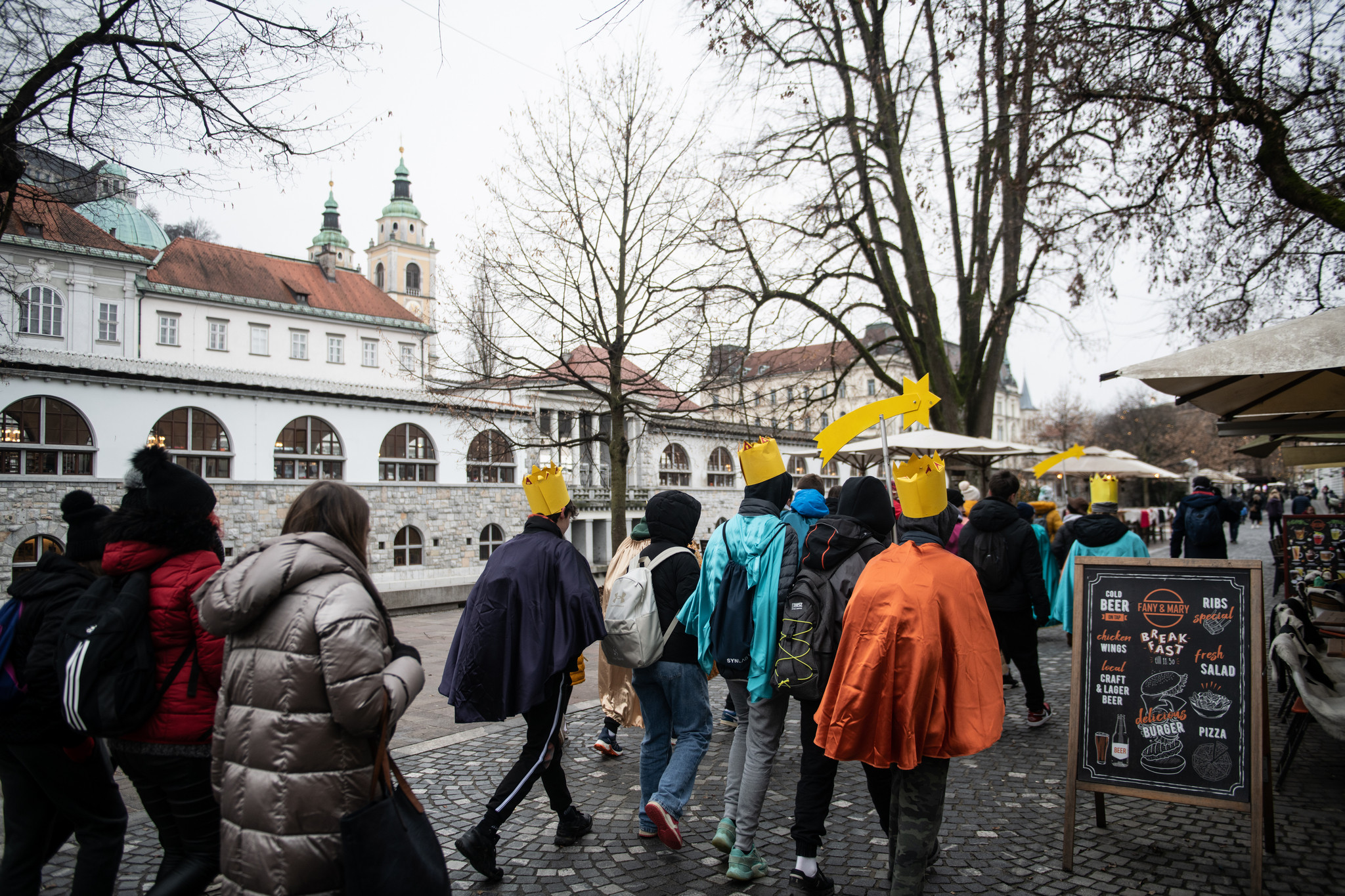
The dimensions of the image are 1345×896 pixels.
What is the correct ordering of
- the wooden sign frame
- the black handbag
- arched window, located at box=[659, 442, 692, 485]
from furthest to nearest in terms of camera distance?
1. arched window, located at box=[659, 442, 692, 485]
2. the wooden sign frame
3. the black handbag

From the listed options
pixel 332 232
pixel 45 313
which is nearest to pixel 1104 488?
pixel 45 313

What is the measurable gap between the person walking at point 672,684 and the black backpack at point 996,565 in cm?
288

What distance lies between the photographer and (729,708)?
664cm

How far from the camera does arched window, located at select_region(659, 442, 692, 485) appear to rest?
4316cm

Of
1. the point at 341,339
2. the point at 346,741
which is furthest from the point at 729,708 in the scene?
the point at 341,339

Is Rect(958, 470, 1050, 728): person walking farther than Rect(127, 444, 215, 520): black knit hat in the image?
Yes

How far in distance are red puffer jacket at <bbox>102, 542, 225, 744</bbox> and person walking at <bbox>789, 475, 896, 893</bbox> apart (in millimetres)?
2391

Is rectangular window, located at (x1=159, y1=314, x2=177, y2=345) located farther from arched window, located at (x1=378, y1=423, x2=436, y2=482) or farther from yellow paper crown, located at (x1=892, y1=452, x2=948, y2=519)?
yellow paper crown, located at (x1=892, y1=452, x2=948, y2=519)

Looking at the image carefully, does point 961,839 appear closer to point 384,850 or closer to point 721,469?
point 384,850

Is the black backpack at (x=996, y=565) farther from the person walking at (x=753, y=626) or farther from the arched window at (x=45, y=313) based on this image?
the arched window at (x=45, y=313)

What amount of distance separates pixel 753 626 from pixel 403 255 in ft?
302

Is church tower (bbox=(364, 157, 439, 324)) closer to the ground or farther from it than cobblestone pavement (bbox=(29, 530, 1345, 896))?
farther from it

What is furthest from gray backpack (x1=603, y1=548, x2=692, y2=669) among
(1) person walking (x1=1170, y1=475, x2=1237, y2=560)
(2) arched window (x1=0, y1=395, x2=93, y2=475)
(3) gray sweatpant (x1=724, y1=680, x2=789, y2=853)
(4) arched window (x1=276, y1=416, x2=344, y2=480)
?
(2) arched window (x1=0, y1=395, x2=93, y2=475)

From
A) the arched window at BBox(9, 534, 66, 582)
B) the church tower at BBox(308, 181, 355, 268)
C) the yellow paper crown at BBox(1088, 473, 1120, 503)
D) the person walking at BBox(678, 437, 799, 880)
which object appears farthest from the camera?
the church tower at BBox(308, 181, 355, 268)
